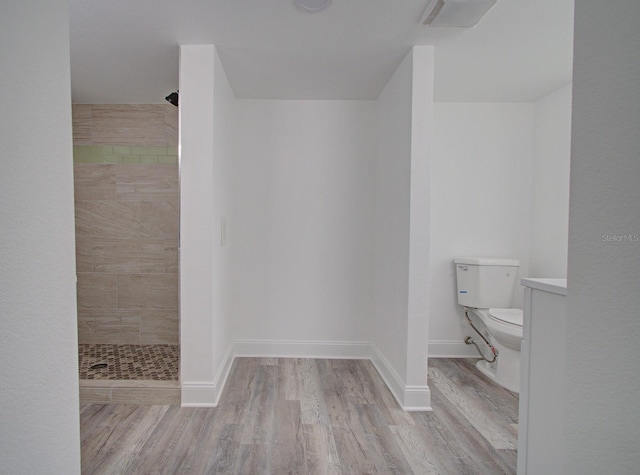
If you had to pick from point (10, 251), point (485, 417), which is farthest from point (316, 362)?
point (10, 251)

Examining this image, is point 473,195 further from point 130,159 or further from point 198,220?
point 130,159

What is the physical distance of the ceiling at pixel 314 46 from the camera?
5.65 feet

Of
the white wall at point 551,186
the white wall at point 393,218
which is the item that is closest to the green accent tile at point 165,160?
the white wall at point 393,218

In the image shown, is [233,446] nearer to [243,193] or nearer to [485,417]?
[485,417]

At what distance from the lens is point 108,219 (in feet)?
10.2

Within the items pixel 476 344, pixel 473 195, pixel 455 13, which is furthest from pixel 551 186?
pixel 455 13

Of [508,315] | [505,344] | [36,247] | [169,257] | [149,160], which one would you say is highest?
[149,160]

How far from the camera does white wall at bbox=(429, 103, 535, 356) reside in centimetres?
299

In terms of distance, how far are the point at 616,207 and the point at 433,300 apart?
98.3 inches

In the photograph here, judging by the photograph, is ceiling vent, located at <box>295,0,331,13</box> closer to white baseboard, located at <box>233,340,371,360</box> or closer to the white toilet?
the white toilet

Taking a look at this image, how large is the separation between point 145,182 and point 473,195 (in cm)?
299

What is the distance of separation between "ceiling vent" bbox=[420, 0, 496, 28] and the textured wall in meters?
2.35

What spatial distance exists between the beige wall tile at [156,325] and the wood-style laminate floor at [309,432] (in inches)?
38.0

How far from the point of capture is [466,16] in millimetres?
1687
